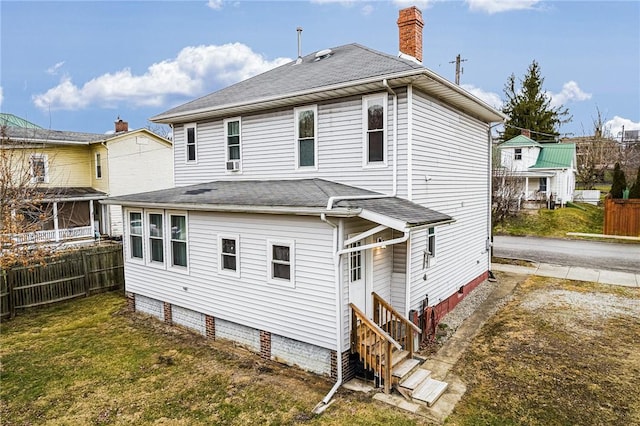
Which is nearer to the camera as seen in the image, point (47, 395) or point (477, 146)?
point (47, 395)

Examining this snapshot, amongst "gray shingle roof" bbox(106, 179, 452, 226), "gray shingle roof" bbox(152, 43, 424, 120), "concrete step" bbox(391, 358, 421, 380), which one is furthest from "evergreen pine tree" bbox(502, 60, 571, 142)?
"concrete step" bbox(391, 358, 421, 380)

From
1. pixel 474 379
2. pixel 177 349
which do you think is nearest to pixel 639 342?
pixel 474 379

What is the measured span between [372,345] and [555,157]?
107 feet

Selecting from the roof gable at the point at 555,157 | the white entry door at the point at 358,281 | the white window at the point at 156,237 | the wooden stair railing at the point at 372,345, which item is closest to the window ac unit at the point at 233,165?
the white window at the point at 156,237

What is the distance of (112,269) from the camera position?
46.5 feet

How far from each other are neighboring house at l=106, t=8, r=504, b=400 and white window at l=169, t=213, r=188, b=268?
4cm

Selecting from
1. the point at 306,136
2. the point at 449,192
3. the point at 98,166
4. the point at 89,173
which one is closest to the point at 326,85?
the point at 306,136

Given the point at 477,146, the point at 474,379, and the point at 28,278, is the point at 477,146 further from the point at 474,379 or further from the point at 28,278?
the point at 28,278

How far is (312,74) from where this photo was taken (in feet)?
35.0

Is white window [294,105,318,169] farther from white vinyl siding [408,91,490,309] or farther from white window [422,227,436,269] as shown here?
white window [422,227,436,269]

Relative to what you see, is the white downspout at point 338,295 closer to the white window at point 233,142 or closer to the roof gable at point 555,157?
the white window at point 233,142

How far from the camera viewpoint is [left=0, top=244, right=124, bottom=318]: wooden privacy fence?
11516mm

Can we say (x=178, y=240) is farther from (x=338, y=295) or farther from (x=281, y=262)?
(x=338, y=295)

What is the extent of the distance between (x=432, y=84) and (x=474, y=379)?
20.3 feet
